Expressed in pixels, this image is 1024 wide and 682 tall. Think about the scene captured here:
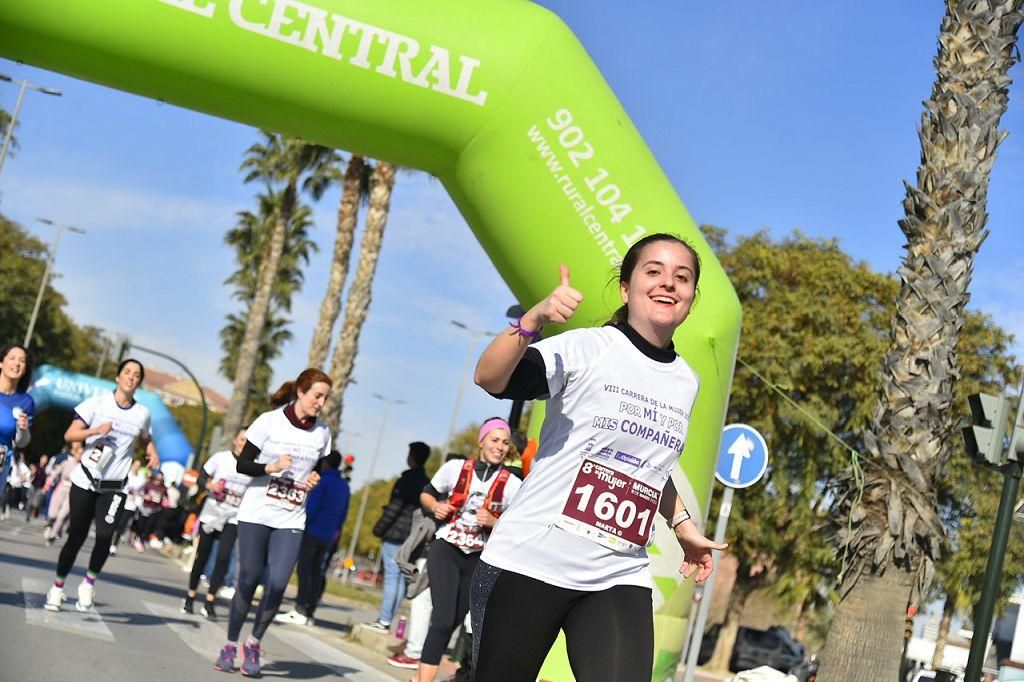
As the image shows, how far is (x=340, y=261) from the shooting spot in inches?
1059

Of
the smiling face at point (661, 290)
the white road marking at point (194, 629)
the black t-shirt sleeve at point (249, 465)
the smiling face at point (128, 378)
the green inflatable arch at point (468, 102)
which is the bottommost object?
the white road marking at point (194, 629)

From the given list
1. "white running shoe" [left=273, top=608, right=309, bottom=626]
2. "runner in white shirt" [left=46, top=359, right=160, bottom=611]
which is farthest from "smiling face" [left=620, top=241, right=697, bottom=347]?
"white running shoe" [left=273, top=608, right=309, bottom=626]

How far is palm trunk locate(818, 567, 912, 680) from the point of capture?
9.93 m

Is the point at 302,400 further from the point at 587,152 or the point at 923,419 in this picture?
the point at 923,419

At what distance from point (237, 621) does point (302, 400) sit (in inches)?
58.1

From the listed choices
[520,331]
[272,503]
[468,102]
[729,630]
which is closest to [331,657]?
[272,503]

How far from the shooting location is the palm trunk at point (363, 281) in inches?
960

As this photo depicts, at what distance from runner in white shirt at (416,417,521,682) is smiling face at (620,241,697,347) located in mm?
4007

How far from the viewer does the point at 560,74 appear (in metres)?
9.10

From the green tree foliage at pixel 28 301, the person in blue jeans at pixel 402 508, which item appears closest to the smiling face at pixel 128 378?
the person in blue jeans at pixel 402 508

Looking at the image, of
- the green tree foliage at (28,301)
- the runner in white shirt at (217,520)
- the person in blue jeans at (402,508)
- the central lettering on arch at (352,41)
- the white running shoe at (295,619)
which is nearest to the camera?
the central lettering on arch at (352,41)

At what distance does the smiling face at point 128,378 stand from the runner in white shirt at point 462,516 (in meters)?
2.34

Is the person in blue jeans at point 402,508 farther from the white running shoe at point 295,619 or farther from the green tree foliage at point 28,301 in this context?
the green tree foliage at point 28,301

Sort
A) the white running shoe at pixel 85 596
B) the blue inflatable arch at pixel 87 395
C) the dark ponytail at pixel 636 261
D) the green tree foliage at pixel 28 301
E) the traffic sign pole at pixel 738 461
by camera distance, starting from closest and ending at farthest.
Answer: the dark ponytail at pixel 636 261 < the white running shoe at pixel 85 596 < the traffic sign pole at pixel 738 461 < the blue inflatable arch at pixel 87 395 < the green tree foliage at pixel 28 301
